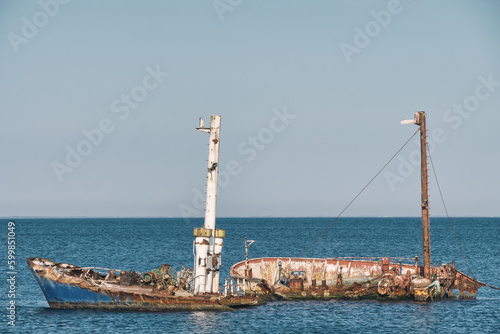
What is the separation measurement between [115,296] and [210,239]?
6479 mm

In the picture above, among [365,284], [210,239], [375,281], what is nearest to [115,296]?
[210,239]

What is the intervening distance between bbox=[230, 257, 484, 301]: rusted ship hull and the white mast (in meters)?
5.56

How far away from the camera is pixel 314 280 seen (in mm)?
51562

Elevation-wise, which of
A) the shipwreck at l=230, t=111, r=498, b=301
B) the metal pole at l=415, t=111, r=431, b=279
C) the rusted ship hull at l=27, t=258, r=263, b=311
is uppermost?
the metal pole at l=415, t=111, r=431, b=279

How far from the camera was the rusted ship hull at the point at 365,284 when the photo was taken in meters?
49.8

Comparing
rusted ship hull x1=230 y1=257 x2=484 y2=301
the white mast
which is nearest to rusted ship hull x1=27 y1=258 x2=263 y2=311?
the white mast

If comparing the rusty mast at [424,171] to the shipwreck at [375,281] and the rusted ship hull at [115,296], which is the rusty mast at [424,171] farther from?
the rusted ship hull at [115,296]

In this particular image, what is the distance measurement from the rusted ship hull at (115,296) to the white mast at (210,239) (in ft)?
2.89

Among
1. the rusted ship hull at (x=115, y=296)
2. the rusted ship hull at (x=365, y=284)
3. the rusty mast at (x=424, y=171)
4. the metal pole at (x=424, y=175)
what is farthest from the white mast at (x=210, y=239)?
the metal pole at (x=424, y=175)

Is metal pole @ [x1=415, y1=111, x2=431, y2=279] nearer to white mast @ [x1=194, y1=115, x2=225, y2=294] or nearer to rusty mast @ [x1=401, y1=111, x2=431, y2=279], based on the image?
rusty mast @ [x1=401, y1=111, x2=431, y2=279]

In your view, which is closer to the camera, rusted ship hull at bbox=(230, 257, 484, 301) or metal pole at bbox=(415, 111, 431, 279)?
rusted ship hull at bbox=(230, 257, 484, 301)

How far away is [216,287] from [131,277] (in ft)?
20.1

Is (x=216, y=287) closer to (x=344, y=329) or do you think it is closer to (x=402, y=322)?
(x=344, y=329)

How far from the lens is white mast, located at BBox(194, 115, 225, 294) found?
42.2 metres
